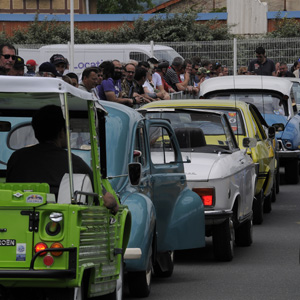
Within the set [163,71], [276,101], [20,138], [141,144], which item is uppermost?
[20,138]

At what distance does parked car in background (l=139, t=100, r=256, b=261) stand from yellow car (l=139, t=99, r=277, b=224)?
0.07 meters

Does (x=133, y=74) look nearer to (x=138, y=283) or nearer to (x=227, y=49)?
(x=138, y=283)

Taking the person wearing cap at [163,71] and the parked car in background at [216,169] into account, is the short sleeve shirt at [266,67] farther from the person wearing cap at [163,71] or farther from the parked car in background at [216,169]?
the parked car in background at [216,169]

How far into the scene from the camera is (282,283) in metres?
9.70

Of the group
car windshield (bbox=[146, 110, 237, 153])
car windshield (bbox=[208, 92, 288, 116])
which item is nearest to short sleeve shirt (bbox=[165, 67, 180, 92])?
car windshield (bbox=[208, 92, 288, 116])

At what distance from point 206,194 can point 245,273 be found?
1117 millimetres

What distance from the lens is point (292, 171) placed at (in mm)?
20734

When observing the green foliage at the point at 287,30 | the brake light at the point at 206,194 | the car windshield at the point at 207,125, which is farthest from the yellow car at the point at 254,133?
the green foliage at the point at 287,30

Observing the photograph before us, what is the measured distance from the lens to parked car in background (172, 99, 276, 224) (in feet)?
47.5

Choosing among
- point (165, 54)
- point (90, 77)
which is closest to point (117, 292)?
point (90, 77)

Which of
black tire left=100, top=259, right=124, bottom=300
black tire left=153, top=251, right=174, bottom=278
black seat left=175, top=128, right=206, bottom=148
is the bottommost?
black tire left=153, top=251, right=174, bottom=278

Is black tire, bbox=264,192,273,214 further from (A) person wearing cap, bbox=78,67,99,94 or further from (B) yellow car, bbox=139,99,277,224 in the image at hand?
(A) person wearing cap, bbox=78,67,99,94

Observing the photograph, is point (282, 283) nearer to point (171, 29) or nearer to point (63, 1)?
point (171, 29)

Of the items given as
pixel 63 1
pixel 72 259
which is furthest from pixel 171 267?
pixel 63 1
